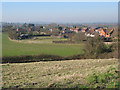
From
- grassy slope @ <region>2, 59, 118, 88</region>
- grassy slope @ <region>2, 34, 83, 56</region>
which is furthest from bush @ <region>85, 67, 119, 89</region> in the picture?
grassy slope @ <region>2, 34, 83, 56</region>

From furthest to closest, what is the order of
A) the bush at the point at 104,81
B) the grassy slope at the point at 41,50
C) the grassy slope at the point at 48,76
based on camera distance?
the grassy slope at the point at 41,50 → the grassy slope at the point at 48,76 → the bush at the point at 104,81

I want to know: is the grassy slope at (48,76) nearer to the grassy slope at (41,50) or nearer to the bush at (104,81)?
the bush at (104,81)

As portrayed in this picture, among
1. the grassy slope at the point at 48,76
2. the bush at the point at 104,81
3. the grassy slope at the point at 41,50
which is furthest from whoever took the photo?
the grassy slope at the point at 41,50

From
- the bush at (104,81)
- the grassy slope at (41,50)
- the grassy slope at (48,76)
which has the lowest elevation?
the grassy slope at (41,50)

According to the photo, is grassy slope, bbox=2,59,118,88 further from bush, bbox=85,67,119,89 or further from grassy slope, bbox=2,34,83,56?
grassy slope, bbox=2,34,83,56

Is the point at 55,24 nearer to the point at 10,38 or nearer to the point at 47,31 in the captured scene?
the point at 47,31

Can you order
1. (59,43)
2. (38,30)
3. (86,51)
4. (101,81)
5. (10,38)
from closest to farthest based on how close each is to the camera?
(101,81)
(86,51)
(59,43)
(10,38)
(38,30)

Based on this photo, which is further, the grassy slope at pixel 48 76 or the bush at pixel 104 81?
the grassy slope at pixel 48 76

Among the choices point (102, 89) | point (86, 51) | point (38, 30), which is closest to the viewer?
point (102, 89)

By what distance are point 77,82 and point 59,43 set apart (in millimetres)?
43620

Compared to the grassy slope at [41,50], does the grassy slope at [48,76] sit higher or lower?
higher

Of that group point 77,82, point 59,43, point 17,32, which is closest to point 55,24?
point 17,32

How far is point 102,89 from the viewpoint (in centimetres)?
724

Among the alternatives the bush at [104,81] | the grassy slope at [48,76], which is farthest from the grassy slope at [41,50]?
the bush at [104,81]
